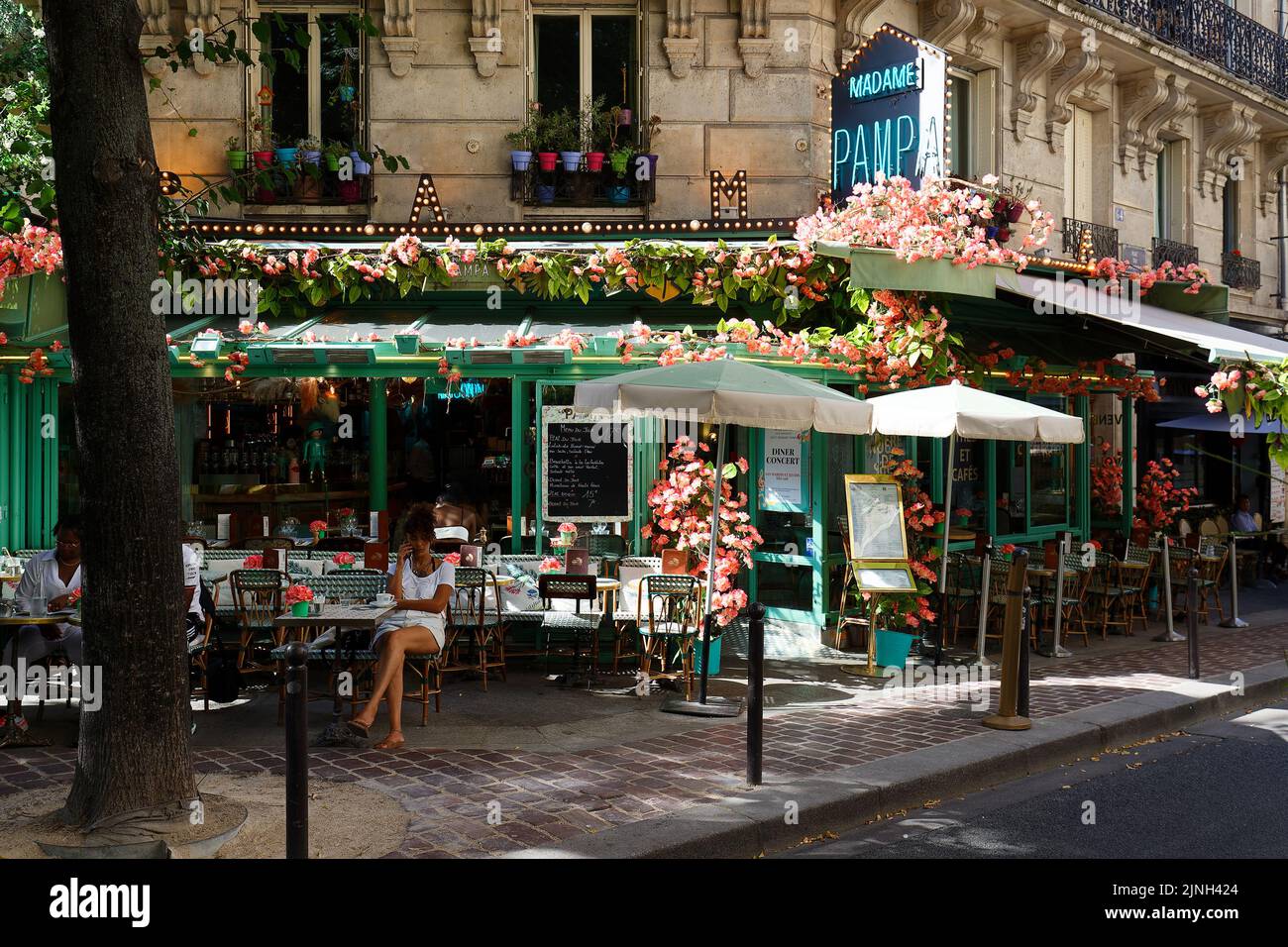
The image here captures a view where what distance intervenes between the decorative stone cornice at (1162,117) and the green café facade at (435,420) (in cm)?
644

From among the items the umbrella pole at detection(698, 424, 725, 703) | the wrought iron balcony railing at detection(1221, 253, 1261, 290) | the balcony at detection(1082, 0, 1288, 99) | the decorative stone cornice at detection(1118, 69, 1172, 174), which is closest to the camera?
the umbrella pole at detection(698, 424, 725, 703)

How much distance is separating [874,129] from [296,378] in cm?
640

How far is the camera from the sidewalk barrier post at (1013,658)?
8.10 m

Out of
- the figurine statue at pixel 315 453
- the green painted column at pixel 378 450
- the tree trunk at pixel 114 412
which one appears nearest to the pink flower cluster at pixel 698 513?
the green painted column at pixel 378 450

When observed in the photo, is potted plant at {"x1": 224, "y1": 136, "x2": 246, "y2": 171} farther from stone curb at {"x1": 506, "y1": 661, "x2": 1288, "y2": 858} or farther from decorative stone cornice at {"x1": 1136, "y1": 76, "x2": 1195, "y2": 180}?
decorative stone cornice at {"x1": 1136, "y1": 76, "x2": 1195, "y2": 180}

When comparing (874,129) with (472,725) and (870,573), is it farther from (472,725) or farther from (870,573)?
(472,725)

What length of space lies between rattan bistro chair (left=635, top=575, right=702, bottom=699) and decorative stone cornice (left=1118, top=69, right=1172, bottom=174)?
11.8 metres

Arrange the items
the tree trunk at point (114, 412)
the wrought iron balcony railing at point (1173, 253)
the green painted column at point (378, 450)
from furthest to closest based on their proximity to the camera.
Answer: the wrought iron balcony railing at point (1173, 253) < the green painted column at point (378, 450) < the tree trunk at point (114, 412)

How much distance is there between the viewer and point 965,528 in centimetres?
1291

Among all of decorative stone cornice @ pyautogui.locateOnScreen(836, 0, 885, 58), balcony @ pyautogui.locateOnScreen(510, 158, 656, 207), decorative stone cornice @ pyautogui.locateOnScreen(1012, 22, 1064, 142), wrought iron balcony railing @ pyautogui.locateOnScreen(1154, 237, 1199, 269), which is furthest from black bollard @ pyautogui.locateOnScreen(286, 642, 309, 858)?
wrought iron balcony railing @ pyautogui.locateOnScreen(1154, 237, 1199, 269)

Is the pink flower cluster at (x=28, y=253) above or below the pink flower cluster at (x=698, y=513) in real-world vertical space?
above

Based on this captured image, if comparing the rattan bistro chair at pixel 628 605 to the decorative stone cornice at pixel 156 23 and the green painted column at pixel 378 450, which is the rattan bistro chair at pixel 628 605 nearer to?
the green painted column at pixel 378 450

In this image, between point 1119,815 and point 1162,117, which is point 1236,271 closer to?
point 1162,117

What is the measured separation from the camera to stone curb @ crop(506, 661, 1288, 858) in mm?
5629
